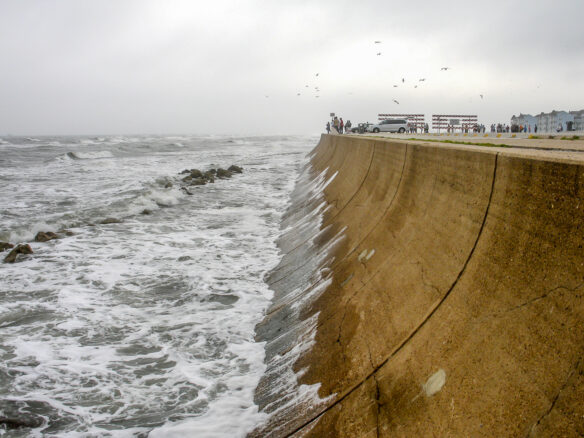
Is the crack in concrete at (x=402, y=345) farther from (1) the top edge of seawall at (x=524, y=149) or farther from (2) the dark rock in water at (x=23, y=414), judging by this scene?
(2) the dark rock in water at (x=23, y=414)

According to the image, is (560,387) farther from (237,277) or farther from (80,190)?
(80,190)

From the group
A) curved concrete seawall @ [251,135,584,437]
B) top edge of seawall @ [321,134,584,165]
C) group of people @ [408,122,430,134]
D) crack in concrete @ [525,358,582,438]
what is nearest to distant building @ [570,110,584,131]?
group of people @ [408,122,430,134]

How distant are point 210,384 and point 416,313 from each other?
221 cm

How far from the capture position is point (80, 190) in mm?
20344

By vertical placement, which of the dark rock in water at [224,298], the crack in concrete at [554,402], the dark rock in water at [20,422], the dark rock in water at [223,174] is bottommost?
the dark rock in water at [20,422]

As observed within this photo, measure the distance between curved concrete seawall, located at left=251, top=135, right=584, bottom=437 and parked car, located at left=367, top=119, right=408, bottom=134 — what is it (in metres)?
33.3

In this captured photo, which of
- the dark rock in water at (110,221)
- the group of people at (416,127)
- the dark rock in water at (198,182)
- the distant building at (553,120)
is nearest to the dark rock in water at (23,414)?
the dark rock in water at (110,221)

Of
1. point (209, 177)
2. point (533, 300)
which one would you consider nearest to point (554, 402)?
point (533, 300)

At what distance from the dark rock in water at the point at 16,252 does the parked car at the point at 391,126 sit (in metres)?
32.1

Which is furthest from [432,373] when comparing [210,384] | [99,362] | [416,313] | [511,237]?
[99,362]

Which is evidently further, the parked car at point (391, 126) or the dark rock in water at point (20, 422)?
the parked car at point (391, 126)

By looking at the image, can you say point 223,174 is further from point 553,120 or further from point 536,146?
point 553,120

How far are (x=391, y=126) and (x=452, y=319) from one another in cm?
3599

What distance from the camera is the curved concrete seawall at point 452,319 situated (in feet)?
6.73
